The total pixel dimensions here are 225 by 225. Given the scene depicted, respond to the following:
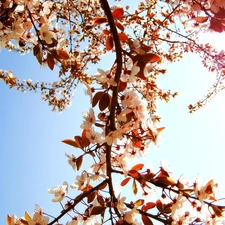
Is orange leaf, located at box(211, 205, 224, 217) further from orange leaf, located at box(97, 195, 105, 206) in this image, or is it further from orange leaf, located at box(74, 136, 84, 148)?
orange leaf, located at box(74, 136, 84, 148)

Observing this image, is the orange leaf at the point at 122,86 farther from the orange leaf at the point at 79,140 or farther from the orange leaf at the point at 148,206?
the orange leaf at the point at 148,206

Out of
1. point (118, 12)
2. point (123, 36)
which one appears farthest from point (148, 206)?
point (118, 12)

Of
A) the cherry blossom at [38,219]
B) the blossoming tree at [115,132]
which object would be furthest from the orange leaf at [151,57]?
the cherry blossom at [38,219]

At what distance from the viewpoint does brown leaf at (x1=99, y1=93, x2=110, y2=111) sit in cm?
155

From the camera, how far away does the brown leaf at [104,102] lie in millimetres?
1554

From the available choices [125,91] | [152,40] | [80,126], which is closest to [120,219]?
[80,126]

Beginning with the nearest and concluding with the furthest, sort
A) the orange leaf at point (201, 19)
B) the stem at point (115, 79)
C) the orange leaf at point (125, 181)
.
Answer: the orange leaf at point (201, 19)
the stem at point (115, 79)
the orange leaf at point (125, 181)

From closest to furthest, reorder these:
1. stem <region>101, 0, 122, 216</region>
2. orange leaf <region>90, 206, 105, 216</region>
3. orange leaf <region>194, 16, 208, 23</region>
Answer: orange leaf <region>194, 16, 208, 23</region>
stem <region>101, 0, 122, 216</region>
orange leaf <region>90, 206, 105, 216</region>

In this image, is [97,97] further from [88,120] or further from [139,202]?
[139,202]

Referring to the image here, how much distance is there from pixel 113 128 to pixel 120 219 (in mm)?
450

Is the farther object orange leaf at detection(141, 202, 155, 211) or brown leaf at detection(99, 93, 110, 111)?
orange leaf at detection(141, 202, 155, 211)

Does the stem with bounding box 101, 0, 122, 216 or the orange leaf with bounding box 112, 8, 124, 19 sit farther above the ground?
the orange leaf with bounding box 112, 8, 124, 19

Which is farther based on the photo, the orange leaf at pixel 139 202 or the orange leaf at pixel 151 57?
the orange leaf at pixel 139 202

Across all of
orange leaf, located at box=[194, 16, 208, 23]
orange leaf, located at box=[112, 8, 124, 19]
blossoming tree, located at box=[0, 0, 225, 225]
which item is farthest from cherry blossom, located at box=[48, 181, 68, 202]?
orange leaf, located at box=[194, 16, 208, 23]
